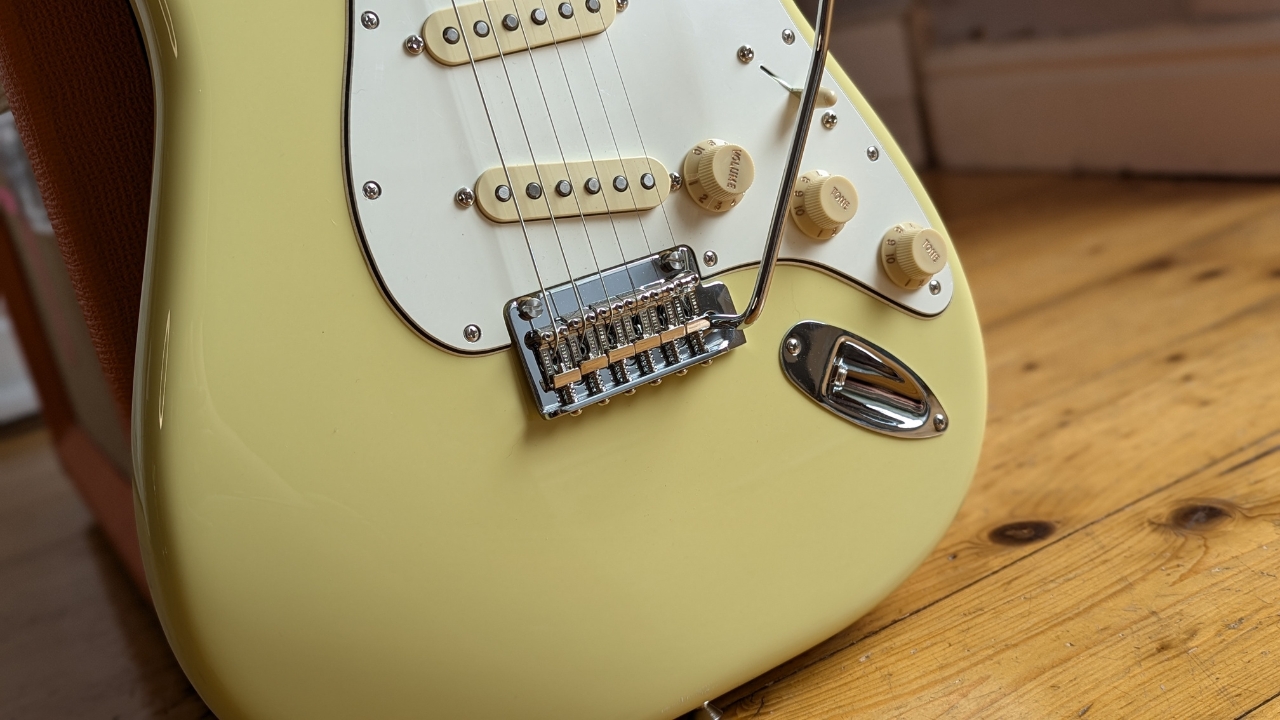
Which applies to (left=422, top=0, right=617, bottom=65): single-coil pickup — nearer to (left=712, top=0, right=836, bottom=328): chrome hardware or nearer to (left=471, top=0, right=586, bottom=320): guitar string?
(left=471, top=0, right=586, bottom=320): guitar string

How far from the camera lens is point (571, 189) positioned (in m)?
0.52

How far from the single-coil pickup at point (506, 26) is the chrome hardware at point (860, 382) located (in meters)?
0.20

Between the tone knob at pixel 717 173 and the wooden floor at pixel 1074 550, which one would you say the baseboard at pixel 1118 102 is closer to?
the wooden floor at pixel 1074 550

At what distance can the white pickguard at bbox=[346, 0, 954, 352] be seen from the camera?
0.48 meters

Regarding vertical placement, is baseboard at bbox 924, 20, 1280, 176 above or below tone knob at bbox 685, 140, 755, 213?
below

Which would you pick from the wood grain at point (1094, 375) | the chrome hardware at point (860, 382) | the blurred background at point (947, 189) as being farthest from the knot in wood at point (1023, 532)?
the blurred background at point (947, 189)

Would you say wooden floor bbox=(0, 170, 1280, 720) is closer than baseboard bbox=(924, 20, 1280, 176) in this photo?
Yes

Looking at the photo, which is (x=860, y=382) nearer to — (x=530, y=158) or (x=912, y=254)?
(x=912, y=254)

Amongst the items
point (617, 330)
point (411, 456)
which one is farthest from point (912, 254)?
point (411, 456)

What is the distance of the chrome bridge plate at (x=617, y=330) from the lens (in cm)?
51

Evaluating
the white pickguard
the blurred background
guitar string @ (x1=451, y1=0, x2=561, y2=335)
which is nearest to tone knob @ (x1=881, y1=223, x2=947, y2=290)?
the white pickguard

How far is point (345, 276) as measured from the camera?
47 cm

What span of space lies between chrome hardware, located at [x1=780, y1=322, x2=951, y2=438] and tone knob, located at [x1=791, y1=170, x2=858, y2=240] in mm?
56

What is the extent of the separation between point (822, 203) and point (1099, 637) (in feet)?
0.99
